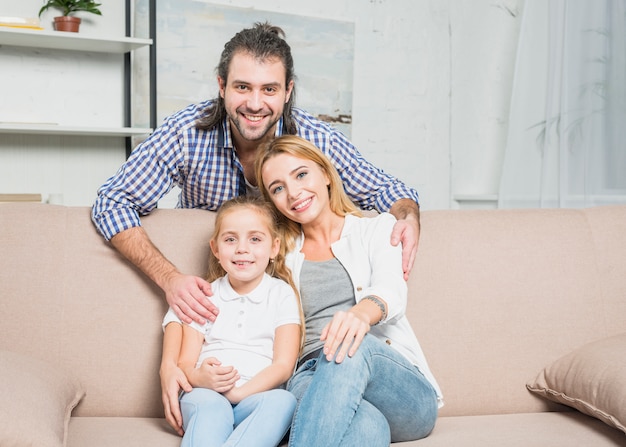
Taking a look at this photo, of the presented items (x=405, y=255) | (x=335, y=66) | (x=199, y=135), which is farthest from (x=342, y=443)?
(x=335, y=66)

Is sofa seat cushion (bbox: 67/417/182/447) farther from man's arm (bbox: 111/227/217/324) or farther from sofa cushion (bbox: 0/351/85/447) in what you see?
man's arm (bbox: 111/227/217/324)

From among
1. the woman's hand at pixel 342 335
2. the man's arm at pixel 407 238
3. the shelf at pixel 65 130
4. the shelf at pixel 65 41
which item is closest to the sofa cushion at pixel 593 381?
the man's arm at pixel 407 238

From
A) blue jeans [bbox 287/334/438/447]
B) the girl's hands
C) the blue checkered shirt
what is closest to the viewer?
blue jeans [bbox 287/334/438/447]

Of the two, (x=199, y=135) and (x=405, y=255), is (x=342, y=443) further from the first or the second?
(x=199, y=135)

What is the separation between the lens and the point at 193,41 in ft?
11.8

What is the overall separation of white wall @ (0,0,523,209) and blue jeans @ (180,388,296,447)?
268cm

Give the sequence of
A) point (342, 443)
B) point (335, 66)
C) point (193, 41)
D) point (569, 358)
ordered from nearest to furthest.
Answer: point (342, 443) → point (569, 358) → point (193, 41) → point (335, 66)

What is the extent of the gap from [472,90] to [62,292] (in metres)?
2.97

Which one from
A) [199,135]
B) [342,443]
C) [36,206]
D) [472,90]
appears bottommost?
[342,443]

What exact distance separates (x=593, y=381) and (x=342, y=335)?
59 centimetres

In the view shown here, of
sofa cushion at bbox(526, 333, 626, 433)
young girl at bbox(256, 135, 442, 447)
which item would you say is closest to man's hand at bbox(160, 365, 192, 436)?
young girl at bbox(256, 135, 442, 447)

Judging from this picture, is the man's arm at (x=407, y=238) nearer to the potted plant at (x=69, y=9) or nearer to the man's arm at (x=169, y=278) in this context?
the man's arm at (x=169, y=278)

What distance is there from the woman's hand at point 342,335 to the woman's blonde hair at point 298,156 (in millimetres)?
385

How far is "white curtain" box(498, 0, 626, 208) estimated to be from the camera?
3.07 metres
